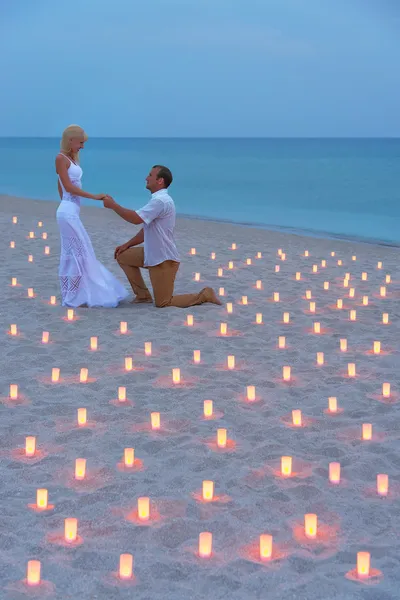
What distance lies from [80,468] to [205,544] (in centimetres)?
112

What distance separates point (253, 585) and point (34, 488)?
4.91ft

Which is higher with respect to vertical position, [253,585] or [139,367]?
[139,367]

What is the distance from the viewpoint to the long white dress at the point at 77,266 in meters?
8.48

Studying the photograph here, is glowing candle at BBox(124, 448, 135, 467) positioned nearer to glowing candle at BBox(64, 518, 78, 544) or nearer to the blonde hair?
glowing candle at BBox(64, 518, 78, 544)

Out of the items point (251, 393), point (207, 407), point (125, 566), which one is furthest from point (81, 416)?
point (125, 566)

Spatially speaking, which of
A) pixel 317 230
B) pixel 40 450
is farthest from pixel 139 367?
pixel 317 230

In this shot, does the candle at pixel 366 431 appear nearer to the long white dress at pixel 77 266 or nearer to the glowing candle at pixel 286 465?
the glowing candle at pixel 286 465

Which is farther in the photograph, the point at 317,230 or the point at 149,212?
the point at 317,230

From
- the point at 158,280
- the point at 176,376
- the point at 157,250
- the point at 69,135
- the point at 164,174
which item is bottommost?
the point at 176,376

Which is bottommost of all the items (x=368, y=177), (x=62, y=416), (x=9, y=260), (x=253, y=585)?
(x=253, y=585)

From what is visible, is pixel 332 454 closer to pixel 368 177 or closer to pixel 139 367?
pixel 139 367

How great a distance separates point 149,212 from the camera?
8.46 metres

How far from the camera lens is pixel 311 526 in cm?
396

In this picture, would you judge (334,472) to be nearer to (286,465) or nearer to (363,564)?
(286,465)
